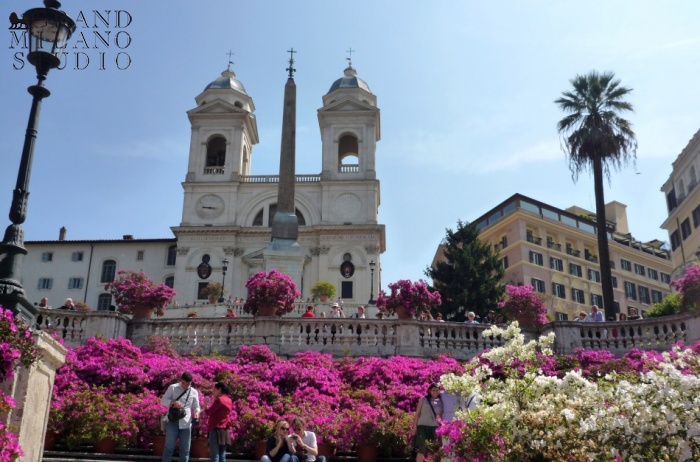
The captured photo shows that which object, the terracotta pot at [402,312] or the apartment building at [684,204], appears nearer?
the terracotta pot at [402,312]

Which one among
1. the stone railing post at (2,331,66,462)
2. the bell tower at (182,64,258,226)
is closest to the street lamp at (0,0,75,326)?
the stone railing post at (2,331,66,462)

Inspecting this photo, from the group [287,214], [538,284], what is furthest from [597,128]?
[538,284]

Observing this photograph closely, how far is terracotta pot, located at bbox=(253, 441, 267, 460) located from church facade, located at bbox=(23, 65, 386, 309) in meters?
49.2

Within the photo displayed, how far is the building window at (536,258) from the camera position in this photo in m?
71.4

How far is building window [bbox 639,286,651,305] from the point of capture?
79375mm

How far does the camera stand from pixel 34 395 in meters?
8.26

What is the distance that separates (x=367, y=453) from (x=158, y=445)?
361 centimetres

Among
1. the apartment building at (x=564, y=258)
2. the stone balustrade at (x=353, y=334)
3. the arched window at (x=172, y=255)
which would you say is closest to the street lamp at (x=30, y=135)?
the stone balustrade at (x=353, y=334)

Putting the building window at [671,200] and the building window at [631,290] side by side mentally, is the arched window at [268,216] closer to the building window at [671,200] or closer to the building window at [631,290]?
the building window at [671,200]

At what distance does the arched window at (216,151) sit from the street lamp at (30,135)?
62213mm

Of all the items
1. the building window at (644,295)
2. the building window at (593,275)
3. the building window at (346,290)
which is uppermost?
the building window at (593,275)

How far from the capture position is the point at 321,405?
1521cm

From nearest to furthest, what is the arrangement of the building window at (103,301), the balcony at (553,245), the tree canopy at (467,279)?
the tree canopy at (467,279), the building window at (103,301), the balcony at (553,245)

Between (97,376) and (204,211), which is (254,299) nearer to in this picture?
(97,376)
